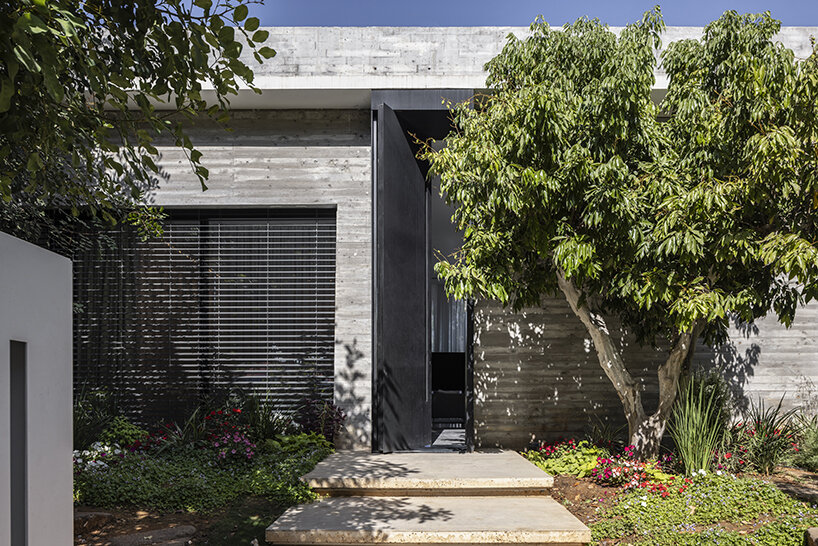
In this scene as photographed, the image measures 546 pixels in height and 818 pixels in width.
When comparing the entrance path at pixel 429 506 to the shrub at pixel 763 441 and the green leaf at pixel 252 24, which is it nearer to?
the shrub at pixel 763 441

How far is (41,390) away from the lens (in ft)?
7.49

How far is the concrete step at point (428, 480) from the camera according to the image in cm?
508

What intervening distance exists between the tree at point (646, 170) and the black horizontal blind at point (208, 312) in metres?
2.31

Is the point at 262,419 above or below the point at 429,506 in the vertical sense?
above

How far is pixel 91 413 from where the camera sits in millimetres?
6633

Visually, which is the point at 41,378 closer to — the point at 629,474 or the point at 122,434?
the point at 629,474

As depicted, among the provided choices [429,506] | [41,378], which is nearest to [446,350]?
[429,506]

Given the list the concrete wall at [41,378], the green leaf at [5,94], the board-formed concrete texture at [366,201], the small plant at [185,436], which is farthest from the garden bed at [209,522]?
the green leaf at [5,94]

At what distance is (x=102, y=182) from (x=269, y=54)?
4.87ft

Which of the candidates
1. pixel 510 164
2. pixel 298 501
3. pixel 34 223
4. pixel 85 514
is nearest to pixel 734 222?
pixel 510 164

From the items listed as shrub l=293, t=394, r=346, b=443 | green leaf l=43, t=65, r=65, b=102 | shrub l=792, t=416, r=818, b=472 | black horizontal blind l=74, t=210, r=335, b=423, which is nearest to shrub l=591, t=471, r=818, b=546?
shrub l=792, t=416, r=818, b=472

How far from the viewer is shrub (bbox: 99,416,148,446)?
6367 millimetres

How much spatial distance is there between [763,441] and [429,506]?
3.22 meters

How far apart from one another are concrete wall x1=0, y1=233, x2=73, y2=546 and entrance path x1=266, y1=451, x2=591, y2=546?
77.9 inches
